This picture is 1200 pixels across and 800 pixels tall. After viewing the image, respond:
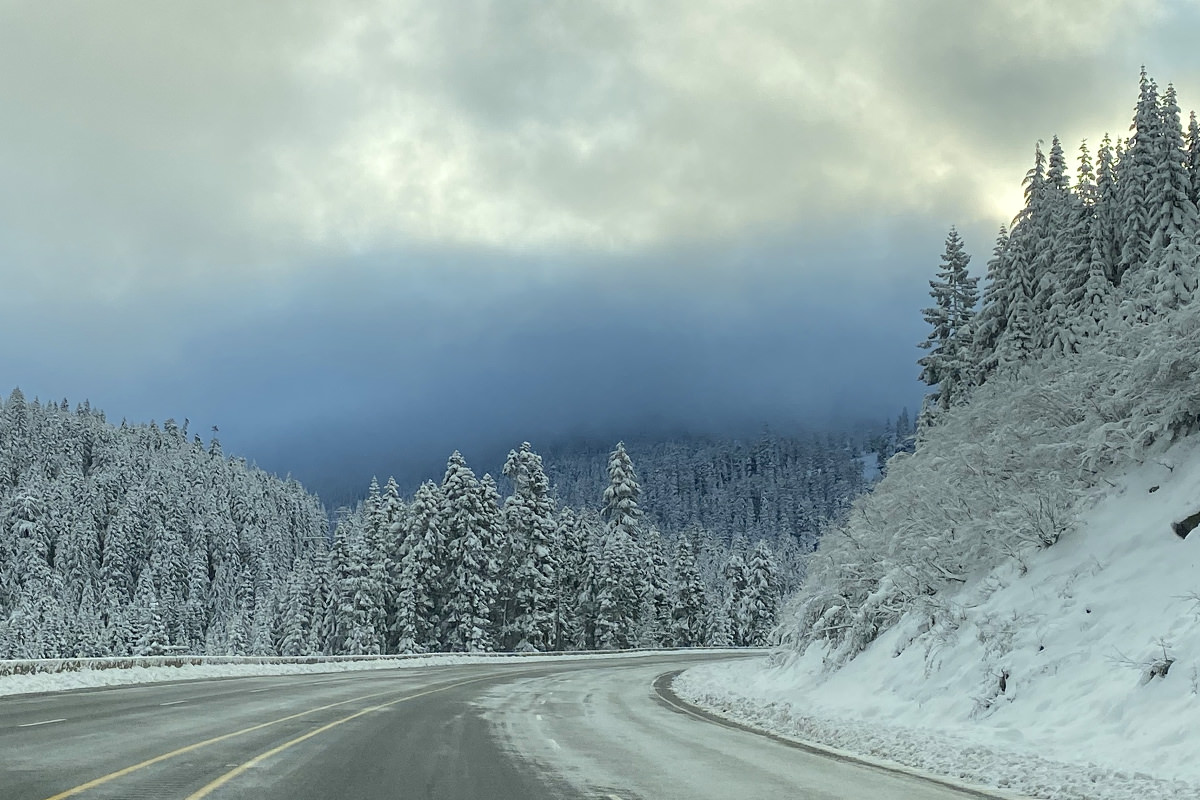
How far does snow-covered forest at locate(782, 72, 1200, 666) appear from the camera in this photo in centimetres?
2083

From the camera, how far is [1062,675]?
1595 centimetres

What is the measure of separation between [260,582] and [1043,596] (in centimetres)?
16012

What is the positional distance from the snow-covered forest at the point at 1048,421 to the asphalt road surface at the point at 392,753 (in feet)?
23.5

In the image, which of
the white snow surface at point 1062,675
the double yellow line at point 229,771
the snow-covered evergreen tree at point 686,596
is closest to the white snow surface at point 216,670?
the double yellow line at point 229,771

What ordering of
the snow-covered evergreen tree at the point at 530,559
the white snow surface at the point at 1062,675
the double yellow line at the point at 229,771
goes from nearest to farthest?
the double yellow line at the point at 229,771 → the white snow surface at the point at 1062,675 → the snow-covered evergreen tree at the point at 530,559

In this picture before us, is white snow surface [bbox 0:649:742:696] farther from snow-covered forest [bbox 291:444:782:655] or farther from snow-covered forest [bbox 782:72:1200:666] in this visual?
snow-covered forest [bbox 782:72:1200:666]

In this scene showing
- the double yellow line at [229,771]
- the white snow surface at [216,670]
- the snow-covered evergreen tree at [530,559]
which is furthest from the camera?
the snow-covered evergreen tree at [530,559]

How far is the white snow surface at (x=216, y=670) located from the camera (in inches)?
1097

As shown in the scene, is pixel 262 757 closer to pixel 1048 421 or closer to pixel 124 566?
pixel 1048 421

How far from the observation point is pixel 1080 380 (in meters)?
23.7

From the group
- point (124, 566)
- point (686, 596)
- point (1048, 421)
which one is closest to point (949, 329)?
point (1048, 421)

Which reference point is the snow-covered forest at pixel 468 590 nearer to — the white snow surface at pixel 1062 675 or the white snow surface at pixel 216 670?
the white snow surface at pixel 216 670

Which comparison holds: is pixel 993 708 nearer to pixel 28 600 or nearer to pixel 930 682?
pixel 930 682

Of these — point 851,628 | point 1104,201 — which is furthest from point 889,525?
point 1104,201
